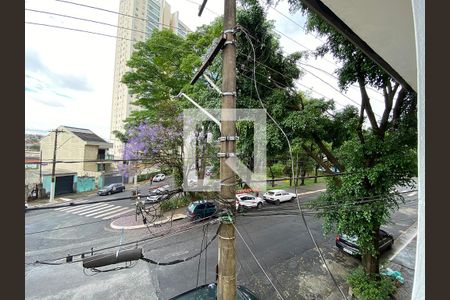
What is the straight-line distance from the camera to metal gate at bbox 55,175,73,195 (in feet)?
51.4

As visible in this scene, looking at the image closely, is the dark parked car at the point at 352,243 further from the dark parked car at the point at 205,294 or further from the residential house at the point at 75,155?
the residential house at the point at 75,155

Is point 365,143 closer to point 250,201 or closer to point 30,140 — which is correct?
point 30,140

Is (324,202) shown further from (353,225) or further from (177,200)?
(177,200)

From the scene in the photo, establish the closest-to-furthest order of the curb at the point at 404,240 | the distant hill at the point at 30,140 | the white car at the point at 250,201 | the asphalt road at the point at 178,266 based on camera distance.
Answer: the distant hill at the point at 30,140
the asphalt road at the point at 178,266
the curb at the point at 404,240
the white car at the point at 250,201

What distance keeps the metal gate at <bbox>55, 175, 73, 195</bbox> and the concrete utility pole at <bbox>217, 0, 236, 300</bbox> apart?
18.3 metres

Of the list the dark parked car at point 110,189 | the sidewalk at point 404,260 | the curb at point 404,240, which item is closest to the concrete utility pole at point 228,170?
the sidewalk at point 404,260

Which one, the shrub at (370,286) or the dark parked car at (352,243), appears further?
the dark parked car at (352,243)

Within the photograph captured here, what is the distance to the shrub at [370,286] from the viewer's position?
187 inches

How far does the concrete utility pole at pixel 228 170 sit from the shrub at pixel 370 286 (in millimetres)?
4327

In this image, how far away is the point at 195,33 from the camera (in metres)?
10.2

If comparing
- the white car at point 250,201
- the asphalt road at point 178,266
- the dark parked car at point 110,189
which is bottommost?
the asphalt road at point 178,266

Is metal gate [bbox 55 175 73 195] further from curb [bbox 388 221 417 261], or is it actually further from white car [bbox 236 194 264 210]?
curb [bbox 388 221 417 261]

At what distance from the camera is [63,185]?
1606 centimetres

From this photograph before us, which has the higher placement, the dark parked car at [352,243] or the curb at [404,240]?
the dark parked car at [352,243]
